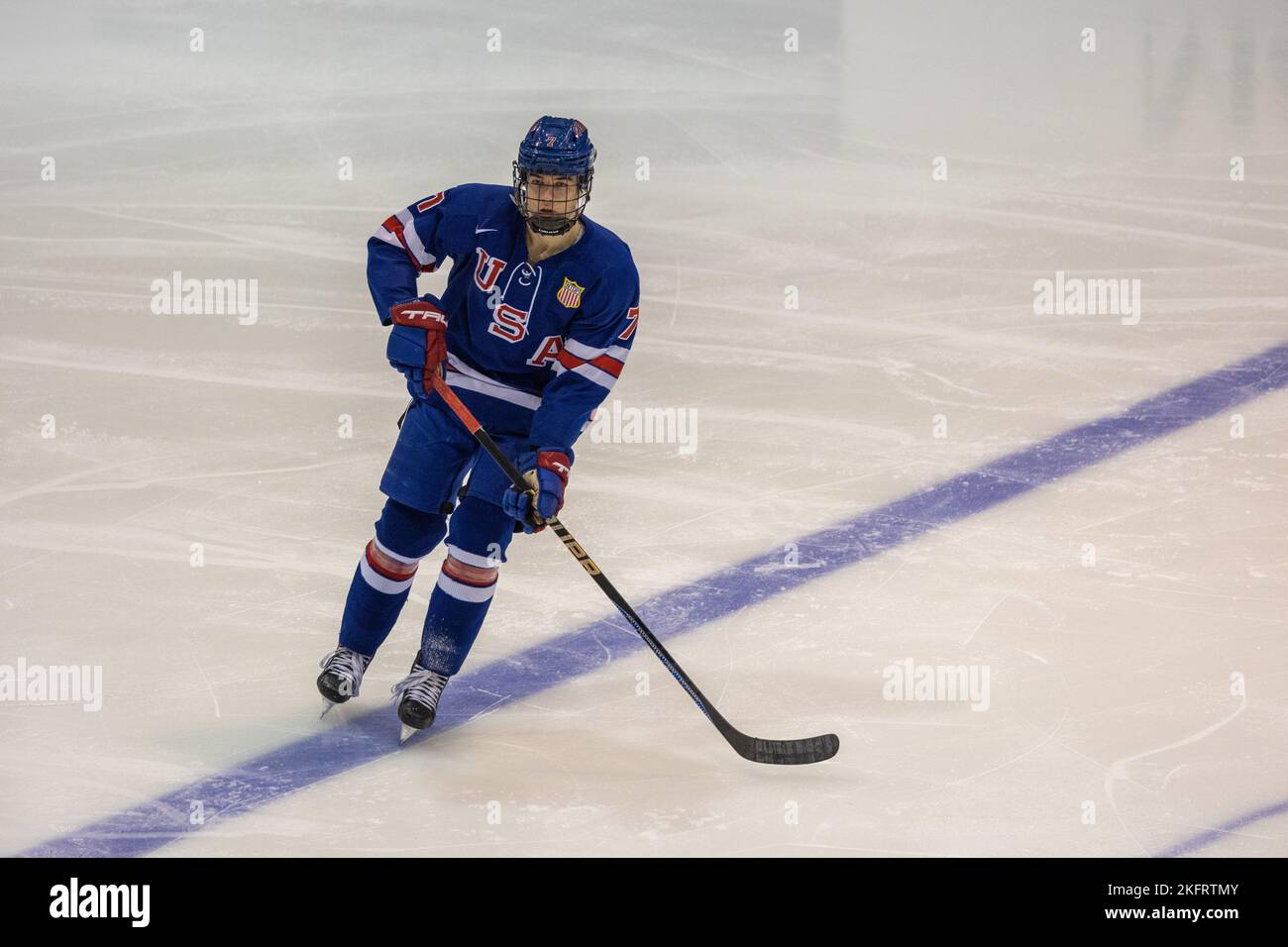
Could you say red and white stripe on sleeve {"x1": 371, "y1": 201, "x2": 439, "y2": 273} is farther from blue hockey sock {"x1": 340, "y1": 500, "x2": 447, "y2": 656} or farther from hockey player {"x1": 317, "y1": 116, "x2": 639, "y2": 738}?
blue hockey sock {"x1": 340, "y1": 500, "x2": 447, "y2": 656}

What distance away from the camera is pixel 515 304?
372 cm

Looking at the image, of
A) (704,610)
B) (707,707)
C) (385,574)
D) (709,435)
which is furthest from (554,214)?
(709,435)

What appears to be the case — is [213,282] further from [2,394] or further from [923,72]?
[923,72]

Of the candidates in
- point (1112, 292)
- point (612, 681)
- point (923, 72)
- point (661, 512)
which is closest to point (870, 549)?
point (661, 512)

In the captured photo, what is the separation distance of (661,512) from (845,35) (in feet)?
13.2

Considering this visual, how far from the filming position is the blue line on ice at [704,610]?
3.50 meters

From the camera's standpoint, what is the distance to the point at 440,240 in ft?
12.5

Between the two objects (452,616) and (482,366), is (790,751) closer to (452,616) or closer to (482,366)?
(452,616)

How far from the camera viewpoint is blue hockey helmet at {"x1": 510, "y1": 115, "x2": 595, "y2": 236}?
11.8ft

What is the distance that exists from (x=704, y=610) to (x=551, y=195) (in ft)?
3.98

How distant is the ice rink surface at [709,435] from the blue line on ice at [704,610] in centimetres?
1

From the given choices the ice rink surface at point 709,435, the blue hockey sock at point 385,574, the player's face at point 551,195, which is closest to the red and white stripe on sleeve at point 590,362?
the player's face at point 551,195

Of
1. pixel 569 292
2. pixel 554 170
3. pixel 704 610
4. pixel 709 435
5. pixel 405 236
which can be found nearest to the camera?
pixel 554 170

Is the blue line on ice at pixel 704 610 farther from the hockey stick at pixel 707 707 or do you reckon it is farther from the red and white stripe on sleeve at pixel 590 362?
the red and white stripe on sleeve at pixel 590 362
